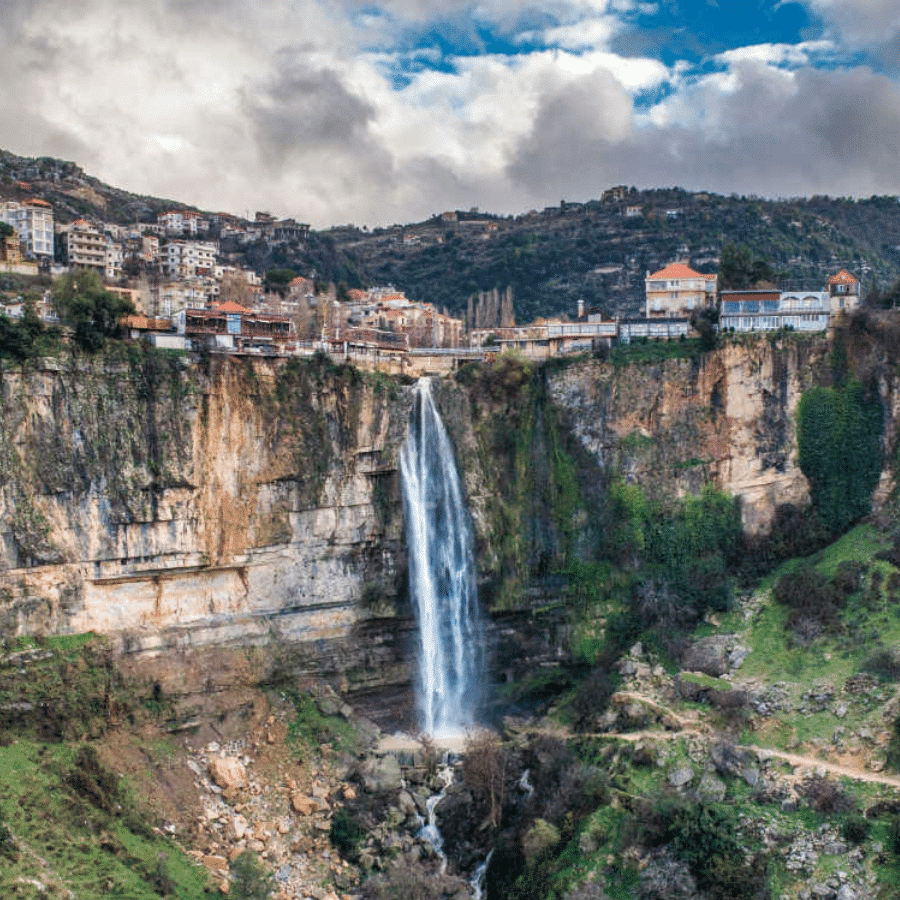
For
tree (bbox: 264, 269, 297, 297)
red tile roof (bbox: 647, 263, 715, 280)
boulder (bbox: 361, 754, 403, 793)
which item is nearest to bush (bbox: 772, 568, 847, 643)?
boulder (bbox: 361, 754, 403, 793)

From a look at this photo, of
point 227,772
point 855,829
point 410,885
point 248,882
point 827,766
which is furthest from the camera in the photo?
point 227,772

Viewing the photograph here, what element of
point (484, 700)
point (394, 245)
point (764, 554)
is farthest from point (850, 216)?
point (484, 700)

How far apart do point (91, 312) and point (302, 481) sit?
28.3ft

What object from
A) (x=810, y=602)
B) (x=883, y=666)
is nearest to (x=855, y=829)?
(x=883, y=666)

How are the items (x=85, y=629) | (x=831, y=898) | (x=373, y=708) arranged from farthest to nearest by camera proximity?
(x=373, y=708) → (x=85, y=629) → (x=831, y=898)

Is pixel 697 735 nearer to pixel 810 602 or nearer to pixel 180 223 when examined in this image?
pixel 810 602

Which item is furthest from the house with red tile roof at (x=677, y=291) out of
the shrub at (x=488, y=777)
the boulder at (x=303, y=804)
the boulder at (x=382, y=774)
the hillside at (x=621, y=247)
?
the boulder at (x=303, y=804)

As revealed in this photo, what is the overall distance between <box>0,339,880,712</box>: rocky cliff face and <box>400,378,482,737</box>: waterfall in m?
0.59

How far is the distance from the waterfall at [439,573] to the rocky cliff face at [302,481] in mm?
588

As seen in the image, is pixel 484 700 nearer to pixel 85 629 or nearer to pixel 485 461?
pixel 485 461

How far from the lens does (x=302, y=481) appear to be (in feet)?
131

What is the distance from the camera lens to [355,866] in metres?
33.6

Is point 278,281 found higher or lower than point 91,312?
higher

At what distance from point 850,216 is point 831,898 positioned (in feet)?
225
